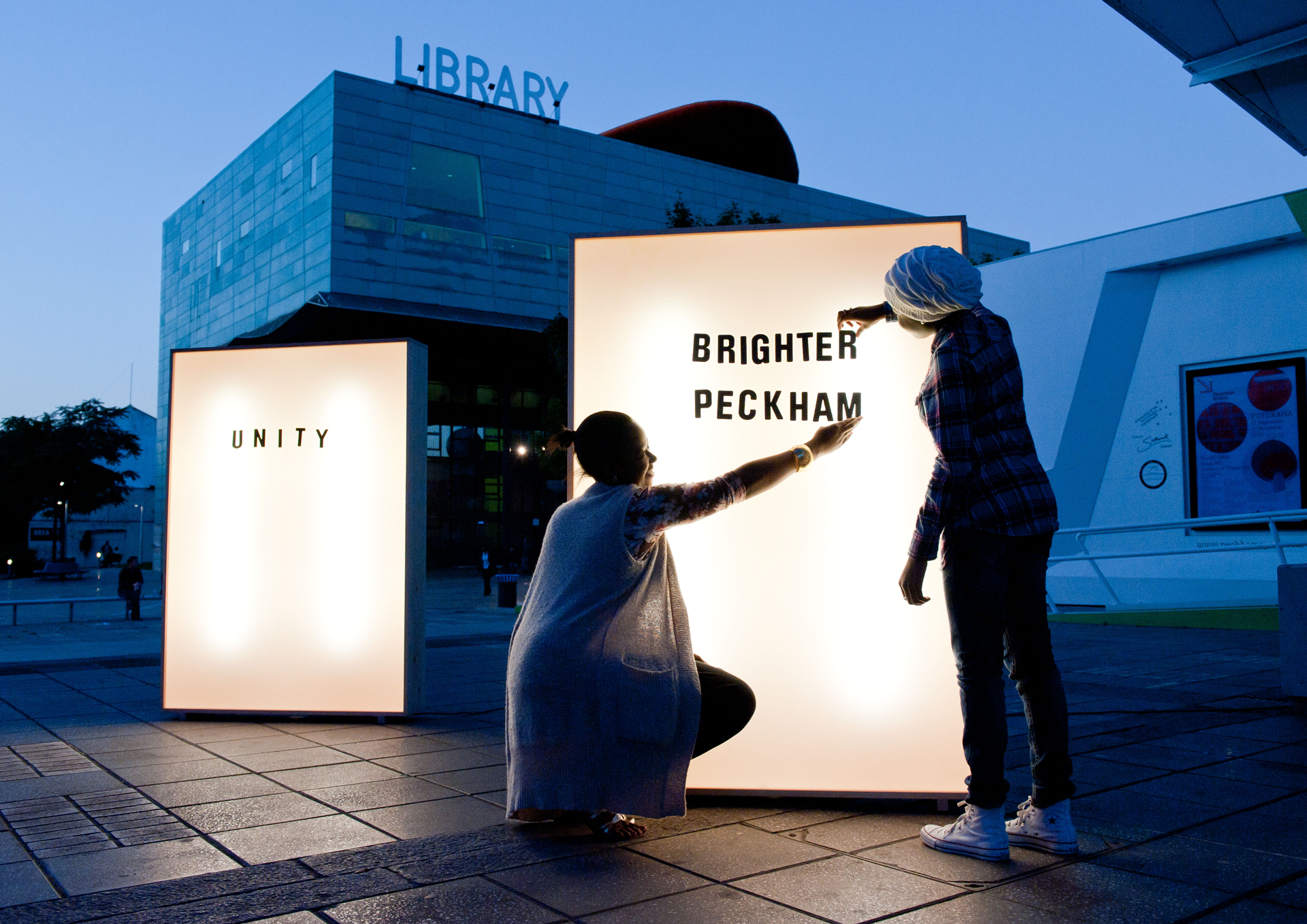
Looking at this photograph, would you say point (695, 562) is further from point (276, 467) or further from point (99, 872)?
point (276, 467)

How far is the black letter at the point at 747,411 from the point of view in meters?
4.09

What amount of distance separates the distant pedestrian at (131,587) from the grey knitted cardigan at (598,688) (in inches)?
639

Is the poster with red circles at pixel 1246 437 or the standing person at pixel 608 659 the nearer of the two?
the standing person at pixel 608 659

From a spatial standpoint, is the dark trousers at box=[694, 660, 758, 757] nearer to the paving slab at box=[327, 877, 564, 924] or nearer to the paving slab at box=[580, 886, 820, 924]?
the paving slab at box=[580, 886, 820, 924]

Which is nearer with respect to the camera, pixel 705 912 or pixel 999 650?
pixel 705 912

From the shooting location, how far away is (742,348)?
13.6 ft

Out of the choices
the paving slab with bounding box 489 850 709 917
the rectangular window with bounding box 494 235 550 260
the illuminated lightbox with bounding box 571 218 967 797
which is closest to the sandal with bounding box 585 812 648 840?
the paving slab with bounding box 489 850 709 917

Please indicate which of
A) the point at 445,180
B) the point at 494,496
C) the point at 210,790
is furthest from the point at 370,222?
the point at 210,790

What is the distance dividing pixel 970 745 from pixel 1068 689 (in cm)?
466

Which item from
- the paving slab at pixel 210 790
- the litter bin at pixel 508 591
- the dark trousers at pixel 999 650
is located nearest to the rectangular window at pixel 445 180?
the litter bin at pixel 508 591

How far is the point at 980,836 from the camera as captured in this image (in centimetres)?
315

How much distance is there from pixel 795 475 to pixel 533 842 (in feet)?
5.68

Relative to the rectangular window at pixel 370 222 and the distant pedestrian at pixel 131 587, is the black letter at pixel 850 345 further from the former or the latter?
the rectangular window at pixel 370 222

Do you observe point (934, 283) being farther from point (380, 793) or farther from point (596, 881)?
point (380, 793)
